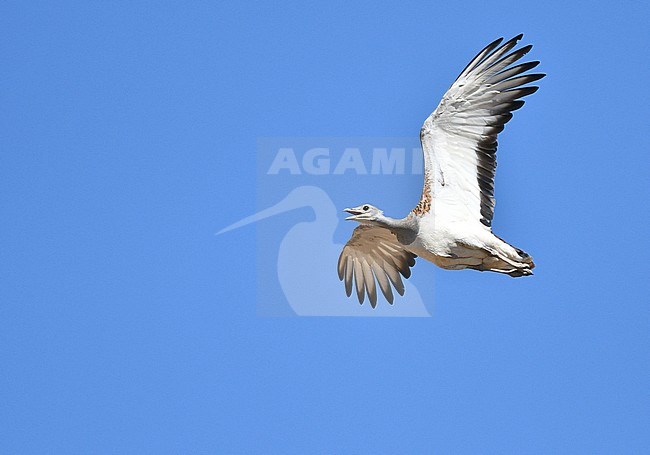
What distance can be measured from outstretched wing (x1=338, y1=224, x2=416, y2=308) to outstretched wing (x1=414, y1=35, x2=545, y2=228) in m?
2.41

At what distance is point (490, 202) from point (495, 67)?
7.25 ft

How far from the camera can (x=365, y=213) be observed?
67.9ft

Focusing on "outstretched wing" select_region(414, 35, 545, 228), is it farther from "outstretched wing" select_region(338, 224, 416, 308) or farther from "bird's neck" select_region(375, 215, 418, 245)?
"outstretched wing" select_region(338, 224, 416, 308)

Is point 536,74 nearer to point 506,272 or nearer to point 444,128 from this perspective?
point 444,128

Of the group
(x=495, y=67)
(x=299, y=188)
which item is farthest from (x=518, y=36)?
(x=299, y=188)

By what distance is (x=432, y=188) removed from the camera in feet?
67.3

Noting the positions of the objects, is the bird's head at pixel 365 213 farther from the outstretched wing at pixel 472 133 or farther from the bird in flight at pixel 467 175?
the outstretched wing at pixel 472 133

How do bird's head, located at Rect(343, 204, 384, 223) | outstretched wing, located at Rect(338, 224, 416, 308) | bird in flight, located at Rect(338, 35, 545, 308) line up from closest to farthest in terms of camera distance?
bird in flight, located at Rect(338, 35, 545, 308) < bird's head, located at Rect(343, 204, 384, 223) < outstretched wing, located at Rect(338, 224, 416, 308)

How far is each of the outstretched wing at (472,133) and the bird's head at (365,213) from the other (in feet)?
2.26

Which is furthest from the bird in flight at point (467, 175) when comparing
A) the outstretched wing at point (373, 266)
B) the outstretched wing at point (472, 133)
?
the outstretched wing at point (373, 266)

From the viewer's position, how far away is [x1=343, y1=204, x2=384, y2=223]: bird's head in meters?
20.6

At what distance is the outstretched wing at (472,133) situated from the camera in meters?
20.0

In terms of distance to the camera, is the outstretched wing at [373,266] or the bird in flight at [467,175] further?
the outstretched wing at [373,266]

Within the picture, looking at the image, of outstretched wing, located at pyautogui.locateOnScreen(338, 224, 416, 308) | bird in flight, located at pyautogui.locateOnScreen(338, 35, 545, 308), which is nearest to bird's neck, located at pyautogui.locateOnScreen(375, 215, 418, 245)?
bird in flight, located at pyautogui.locateOnScreen(338, 35, 545, 308)
